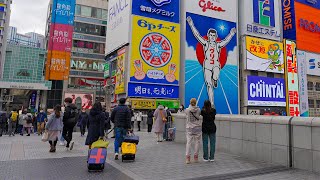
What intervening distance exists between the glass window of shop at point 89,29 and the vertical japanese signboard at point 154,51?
21.5 metres

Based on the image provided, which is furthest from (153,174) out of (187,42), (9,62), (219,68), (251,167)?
(9,62)

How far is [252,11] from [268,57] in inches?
304

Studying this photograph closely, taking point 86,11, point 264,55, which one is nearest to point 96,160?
point 264,55

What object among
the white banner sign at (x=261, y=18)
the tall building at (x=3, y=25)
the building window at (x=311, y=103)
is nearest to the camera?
the white banner sign at (x=261, y=18)

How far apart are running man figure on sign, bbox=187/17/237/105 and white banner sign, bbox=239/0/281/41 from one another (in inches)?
279

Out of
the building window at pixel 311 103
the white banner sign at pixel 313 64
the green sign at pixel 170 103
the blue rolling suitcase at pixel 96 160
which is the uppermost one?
the white banner sign at pixel 313 64

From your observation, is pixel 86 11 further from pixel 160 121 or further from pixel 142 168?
pixel 142 168

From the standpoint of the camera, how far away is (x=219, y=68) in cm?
3719

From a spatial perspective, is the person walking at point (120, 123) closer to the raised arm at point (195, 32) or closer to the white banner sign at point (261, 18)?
the raised arm at point (195, 32)

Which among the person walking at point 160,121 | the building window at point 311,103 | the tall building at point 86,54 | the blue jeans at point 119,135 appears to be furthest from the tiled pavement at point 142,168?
the building window at point 311,103

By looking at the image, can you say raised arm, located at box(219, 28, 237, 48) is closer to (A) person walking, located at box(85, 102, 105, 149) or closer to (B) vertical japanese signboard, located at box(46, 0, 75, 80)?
(B) vertical japanese signboard, located at box(46, 0, 75, 80)

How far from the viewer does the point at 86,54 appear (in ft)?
163

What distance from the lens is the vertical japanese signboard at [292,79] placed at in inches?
1681

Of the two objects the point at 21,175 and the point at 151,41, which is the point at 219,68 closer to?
the point at 151,41
